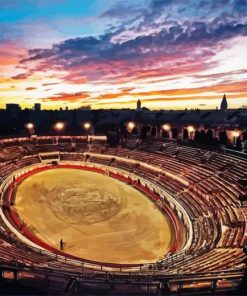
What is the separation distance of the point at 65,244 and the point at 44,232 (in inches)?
115

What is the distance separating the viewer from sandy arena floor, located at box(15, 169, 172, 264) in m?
25.6

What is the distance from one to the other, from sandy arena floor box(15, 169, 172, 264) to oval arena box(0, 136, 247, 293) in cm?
10

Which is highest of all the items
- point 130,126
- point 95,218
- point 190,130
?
point 130,126

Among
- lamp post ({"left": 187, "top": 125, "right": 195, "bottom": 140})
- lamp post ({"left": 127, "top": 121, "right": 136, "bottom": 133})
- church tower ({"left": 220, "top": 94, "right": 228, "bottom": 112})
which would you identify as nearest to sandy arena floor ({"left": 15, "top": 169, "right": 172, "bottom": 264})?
lamp post ({"left": 187, "top": 125, "right": 195, "bottom": 140})

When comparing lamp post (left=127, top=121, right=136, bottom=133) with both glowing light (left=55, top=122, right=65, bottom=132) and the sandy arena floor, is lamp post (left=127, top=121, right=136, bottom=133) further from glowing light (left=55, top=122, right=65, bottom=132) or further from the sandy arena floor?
the sandy arena floor

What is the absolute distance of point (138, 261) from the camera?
24.1 meters

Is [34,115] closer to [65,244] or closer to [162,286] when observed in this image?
[65,244]

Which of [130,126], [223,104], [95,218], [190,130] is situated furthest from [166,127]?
[95,218]

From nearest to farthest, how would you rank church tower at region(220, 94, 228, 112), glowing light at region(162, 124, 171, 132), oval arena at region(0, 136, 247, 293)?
oval arena at region(0, 136, 247, 293) < glowing light at region(162, 124, 171, 132) < church tower at region(220, 94, 228, 112)

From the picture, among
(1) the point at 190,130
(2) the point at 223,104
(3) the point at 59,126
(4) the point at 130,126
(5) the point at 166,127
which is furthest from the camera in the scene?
(2) the point at 223,104

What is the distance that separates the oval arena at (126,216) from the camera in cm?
1741

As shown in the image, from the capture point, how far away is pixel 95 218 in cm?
3086

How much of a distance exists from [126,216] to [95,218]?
131 inches

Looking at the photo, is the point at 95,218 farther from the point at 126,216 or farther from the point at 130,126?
the point at 130,126
